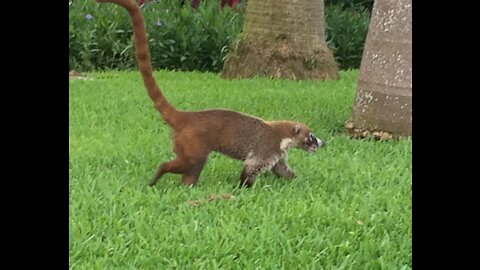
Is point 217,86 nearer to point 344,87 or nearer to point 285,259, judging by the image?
point 344,87

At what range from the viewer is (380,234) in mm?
3760

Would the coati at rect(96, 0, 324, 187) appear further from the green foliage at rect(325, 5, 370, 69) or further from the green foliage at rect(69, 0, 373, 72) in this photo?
the green foliage at rect(325, 5, 370, 69)

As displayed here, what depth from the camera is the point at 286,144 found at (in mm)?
4898

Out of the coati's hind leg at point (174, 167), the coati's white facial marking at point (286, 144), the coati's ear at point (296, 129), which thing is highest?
the coati's ear at point (296, 129)

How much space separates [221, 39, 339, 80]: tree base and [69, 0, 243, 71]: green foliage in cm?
136

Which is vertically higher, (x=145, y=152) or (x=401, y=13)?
(x=401, y=13)

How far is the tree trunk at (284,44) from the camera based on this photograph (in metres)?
9.33

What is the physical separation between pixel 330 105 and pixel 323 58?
2.06 meters

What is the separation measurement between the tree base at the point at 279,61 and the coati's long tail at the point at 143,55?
15.7 feet

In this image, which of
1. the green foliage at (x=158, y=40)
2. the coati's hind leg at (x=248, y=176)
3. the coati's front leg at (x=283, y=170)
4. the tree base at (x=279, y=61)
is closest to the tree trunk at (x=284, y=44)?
the tree base at (x=279, y=61)

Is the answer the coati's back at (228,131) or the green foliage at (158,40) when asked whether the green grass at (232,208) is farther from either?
the green foliage at (158,40)

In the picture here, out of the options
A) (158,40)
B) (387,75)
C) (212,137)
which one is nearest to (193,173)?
(212,137)

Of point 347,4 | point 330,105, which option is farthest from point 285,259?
point 347,4

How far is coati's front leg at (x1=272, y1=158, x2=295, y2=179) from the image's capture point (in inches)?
191
